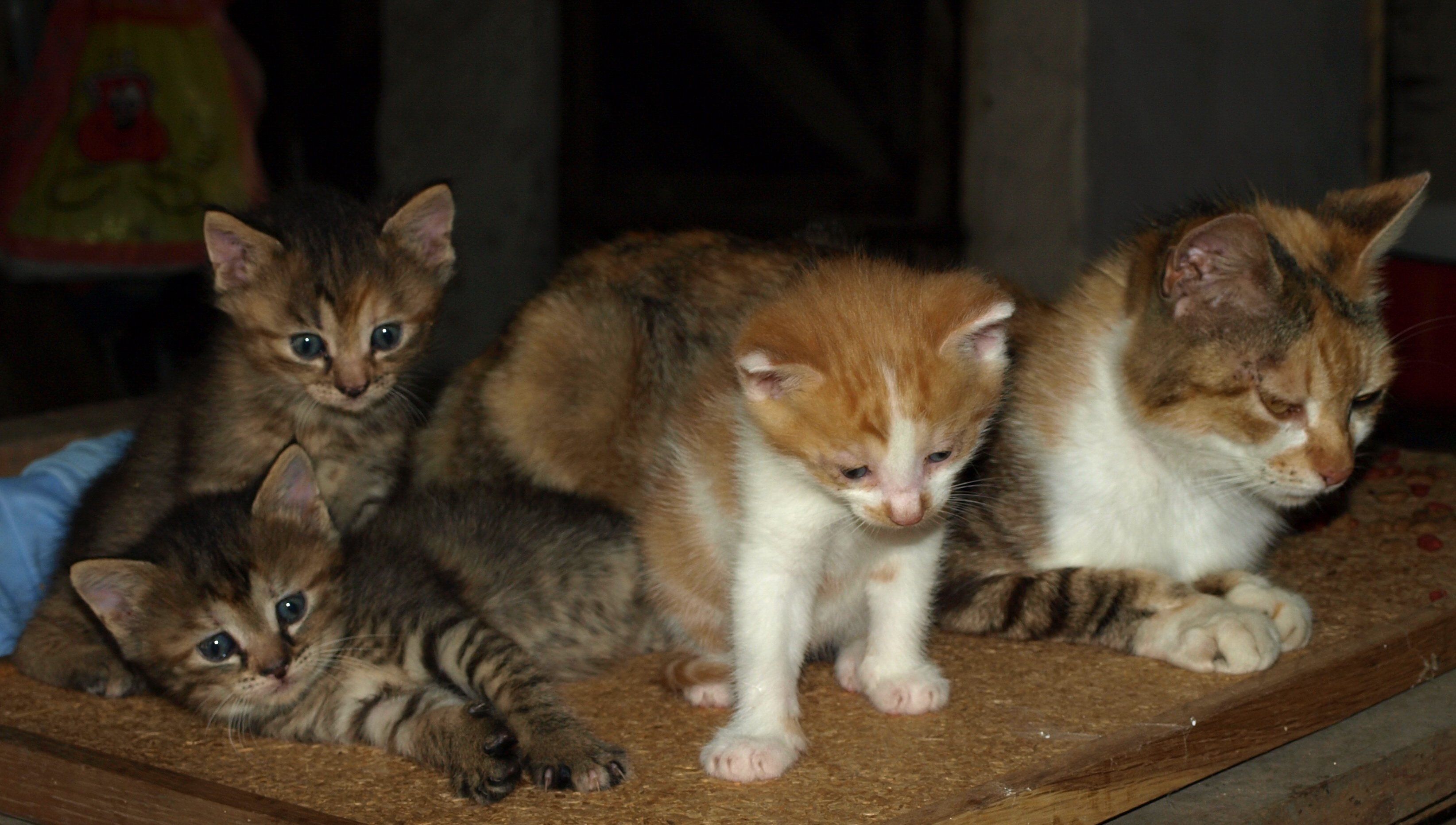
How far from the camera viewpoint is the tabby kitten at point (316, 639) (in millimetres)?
2756

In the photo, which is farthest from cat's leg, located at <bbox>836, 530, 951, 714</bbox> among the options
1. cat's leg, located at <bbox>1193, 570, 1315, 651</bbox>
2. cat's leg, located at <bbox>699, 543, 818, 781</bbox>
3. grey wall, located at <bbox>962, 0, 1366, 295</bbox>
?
grey wall, located at <bbox>962, 0, 1366, 295</bbox>

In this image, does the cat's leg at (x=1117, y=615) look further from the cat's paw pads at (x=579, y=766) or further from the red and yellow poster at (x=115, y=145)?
the red and yellow poster at (x=115, y=145)

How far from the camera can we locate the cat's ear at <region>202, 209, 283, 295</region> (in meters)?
3.26

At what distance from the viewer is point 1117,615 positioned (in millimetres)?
3037

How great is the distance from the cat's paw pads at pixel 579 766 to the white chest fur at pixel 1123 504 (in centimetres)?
108

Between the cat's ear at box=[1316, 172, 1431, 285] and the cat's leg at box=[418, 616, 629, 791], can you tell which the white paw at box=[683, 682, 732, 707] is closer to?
the cat's leg at box=[418, 616, 629, 791]

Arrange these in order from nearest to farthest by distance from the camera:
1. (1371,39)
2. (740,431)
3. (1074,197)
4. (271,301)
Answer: (740,431), (271,301), (1074,197), (1371,39)

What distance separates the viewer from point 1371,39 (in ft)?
20.0

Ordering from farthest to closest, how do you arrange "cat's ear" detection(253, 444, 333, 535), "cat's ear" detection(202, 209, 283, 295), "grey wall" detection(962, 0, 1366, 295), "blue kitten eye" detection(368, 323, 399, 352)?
"grey wall" detection(962, 0, 1366, 295) < "blue kitten eye" detection(368, 323, 399, 352) < "cat's ear" detection(202, 209, 283, 295) < "cat's ear" detection(253, 444, 333, 535)

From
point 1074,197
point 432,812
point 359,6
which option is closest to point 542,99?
point 359,6

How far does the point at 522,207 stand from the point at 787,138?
3.10 metres

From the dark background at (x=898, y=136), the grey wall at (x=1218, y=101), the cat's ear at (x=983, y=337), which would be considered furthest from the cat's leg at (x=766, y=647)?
the grey wall at (x=1218, y=101)

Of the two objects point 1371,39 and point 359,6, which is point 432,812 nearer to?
point 359,6

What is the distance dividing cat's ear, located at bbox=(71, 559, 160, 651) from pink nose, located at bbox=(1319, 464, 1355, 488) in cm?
223
